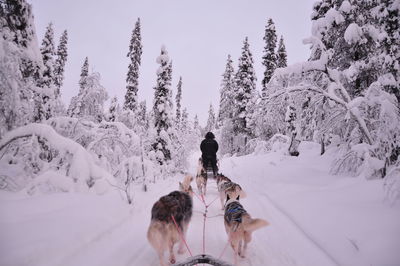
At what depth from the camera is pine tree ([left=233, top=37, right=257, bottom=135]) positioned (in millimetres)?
23984

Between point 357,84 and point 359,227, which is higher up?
point 357,84

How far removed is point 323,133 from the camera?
24.3 ft

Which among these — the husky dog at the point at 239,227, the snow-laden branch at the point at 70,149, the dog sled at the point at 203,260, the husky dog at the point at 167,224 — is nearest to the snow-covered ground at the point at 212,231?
the husky dog at the point at 239,227

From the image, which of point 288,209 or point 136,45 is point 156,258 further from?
point 136,45

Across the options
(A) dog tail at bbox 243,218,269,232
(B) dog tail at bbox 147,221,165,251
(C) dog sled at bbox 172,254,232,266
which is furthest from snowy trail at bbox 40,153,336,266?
(C) dog sled at bbox 172,254,232,266

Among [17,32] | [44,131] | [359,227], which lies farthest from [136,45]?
[359,227]

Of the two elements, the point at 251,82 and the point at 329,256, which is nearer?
the point at 329,256

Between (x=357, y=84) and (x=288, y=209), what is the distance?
6.54 m

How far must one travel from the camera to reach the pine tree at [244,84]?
24.0 m

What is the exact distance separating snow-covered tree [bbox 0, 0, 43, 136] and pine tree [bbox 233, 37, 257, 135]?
68.8 ft

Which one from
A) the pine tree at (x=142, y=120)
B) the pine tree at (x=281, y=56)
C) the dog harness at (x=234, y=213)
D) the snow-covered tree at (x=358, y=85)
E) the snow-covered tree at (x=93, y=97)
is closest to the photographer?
the dog harness at (x=234, y=213)

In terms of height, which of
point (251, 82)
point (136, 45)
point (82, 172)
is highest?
point (136, 45)

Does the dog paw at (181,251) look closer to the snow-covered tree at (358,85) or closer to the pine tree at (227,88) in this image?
the snow-covered tree at (358,85)

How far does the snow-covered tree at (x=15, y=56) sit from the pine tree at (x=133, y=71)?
13305 mm
